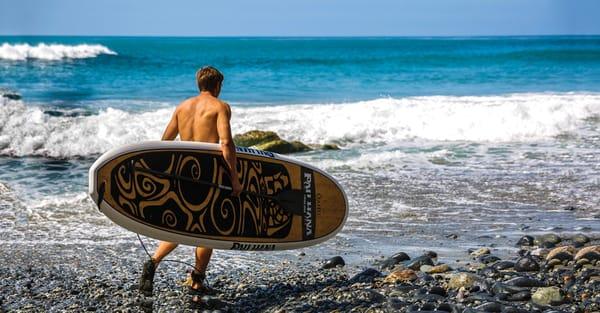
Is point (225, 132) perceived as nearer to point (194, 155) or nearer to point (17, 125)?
point (194, 155)

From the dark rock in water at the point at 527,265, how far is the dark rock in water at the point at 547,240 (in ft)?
2.83

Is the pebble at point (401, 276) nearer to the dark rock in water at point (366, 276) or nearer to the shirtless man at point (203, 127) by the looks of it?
the dark rock in water at point (366, 276)

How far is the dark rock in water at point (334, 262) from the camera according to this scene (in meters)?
6.08

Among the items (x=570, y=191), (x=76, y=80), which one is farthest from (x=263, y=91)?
(x=570, y=191)

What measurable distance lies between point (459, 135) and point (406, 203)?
7.06 metres

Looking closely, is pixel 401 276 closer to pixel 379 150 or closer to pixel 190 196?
pixel 190 196

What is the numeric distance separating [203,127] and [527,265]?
8.53 feet

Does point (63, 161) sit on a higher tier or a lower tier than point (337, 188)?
lower

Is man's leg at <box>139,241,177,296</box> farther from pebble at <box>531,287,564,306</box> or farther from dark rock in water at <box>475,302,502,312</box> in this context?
pebble at <box>531,287,564,306</box>

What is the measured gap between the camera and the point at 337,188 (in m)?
6.11

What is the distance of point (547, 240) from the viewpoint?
6.77 metres

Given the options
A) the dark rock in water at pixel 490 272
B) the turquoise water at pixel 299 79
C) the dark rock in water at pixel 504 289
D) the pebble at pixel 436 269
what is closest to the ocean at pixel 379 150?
the turquoise water at pixel 299 79

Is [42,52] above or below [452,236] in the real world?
above

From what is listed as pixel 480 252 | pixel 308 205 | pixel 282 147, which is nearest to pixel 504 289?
pixel 480 252
